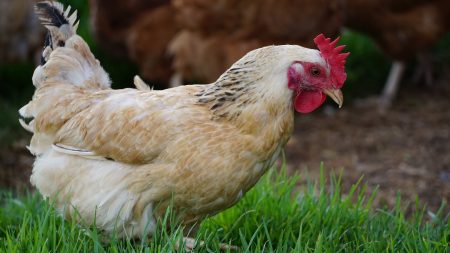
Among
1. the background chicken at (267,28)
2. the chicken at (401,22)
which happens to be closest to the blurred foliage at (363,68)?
the background chicken at (267,28)

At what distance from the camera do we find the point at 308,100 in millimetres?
2832

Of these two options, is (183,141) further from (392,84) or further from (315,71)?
(392,84)

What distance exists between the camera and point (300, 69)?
2.73 metres

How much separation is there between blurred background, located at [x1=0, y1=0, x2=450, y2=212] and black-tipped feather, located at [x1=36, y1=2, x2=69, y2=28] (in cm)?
233

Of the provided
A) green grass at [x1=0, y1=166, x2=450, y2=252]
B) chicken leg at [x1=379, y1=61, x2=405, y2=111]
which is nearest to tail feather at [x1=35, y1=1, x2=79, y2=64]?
green grass at [x1=0, y1=166, x2=450, y2=252]

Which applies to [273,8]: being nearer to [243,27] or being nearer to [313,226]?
[243,27]

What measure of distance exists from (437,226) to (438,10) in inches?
139

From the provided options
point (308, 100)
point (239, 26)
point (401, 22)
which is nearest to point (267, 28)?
point (239, 26)

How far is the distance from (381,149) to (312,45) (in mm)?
1103

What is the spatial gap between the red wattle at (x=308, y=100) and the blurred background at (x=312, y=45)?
226 centimetres

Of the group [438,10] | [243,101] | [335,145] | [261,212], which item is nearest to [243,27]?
[335,145]

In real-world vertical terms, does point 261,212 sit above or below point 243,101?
below

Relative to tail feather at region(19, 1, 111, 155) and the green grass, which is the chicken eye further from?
tail feather at region(19, 1, 111, 155)

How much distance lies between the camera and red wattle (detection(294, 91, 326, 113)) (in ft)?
9.25
